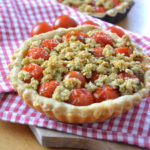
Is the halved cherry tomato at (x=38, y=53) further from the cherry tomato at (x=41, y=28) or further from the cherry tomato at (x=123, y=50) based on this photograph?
the cherry tomato at (x=41, y=28)

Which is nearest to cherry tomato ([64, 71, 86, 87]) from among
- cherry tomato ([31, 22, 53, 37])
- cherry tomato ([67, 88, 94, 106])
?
cherry tomato ([67, 88, 94, 106])

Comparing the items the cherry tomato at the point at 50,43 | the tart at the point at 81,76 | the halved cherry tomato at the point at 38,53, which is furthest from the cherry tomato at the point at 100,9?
the halved cherry tomato at the point at 38,53

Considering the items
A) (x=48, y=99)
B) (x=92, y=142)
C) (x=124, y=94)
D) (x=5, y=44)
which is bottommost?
(x=5, y=44)

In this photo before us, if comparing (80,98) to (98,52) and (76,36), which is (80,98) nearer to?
(98,52)

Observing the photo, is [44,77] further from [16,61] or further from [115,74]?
[115,74]

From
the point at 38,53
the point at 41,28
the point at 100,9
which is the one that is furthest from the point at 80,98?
the point at 100,9

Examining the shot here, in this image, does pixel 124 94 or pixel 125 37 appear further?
pixel 125 37

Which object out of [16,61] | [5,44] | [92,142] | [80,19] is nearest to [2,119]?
[16,61]
